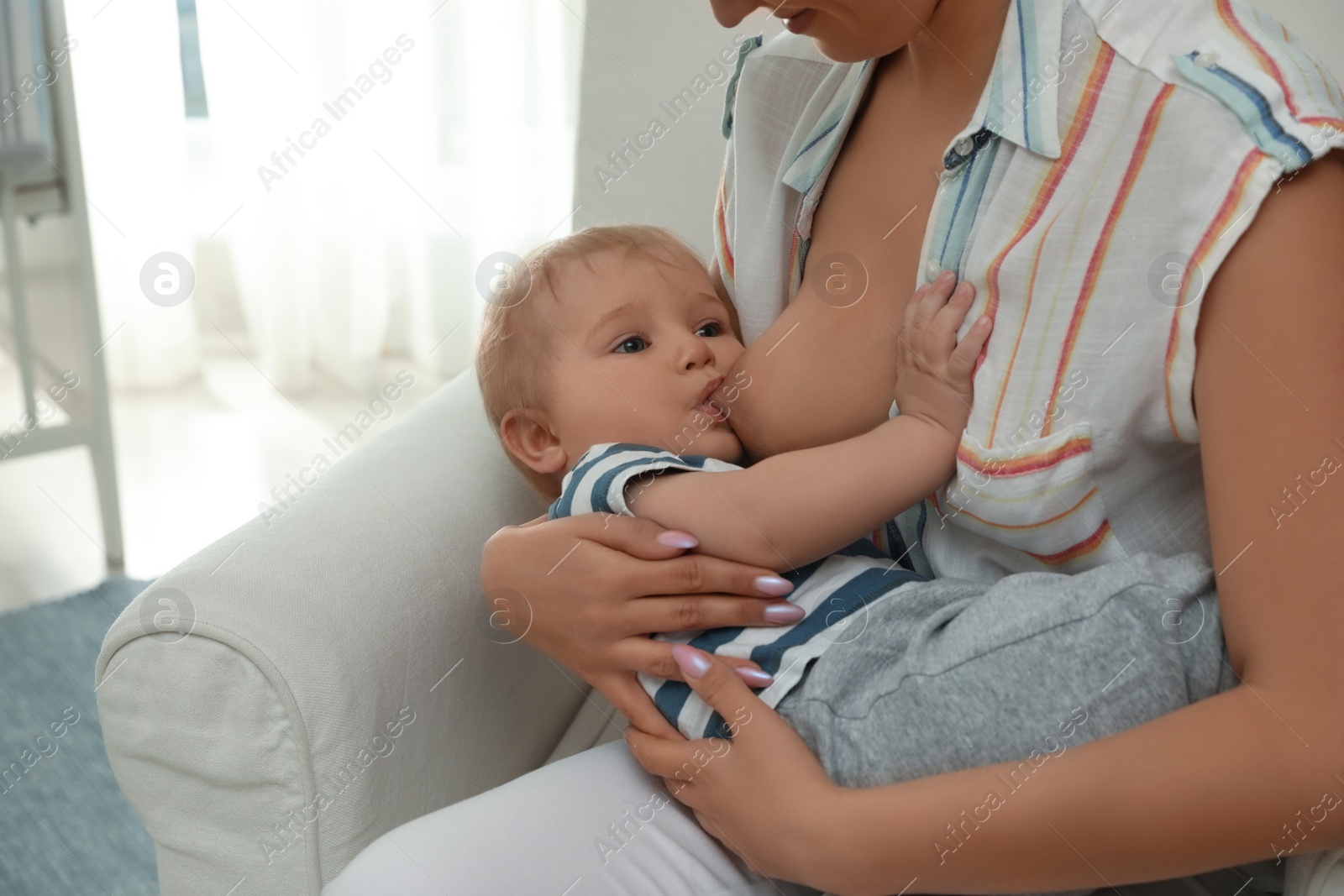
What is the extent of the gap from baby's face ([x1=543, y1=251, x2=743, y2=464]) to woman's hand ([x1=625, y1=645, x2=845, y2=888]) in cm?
Result: 25

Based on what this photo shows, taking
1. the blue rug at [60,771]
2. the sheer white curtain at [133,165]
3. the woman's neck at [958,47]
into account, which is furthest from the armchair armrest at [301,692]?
the sheer white curtain at [133,165]

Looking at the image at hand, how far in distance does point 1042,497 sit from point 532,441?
50cm

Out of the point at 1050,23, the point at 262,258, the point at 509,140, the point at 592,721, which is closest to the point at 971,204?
the point at 1050,23

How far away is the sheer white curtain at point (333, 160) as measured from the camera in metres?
2.89

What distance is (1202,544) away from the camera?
2.92 feet

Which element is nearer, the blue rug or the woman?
the woman

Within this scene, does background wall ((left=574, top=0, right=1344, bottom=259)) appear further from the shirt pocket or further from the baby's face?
the shirt pocket

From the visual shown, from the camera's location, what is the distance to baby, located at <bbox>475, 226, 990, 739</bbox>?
899 mm

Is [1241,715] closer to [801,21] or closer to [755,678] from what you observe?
[755,678]

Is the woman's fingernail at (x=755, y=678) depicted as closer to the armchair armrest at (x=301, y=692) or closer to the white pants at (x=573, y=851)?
the white pants at (x=573, y=851)

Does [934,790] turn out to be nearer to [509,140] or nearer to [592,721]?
[592,721]

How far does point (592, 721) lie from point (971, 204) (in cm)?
67

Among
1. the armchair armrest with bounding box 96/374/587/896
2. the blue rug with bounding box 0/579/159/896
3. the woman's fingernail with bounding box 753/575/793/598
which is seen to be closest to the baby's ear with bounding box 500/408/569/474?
the armchair armrest with bounding box 96/374/587/896

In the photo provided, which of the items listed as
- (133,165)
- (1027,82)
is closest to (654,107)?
(1027,82)
